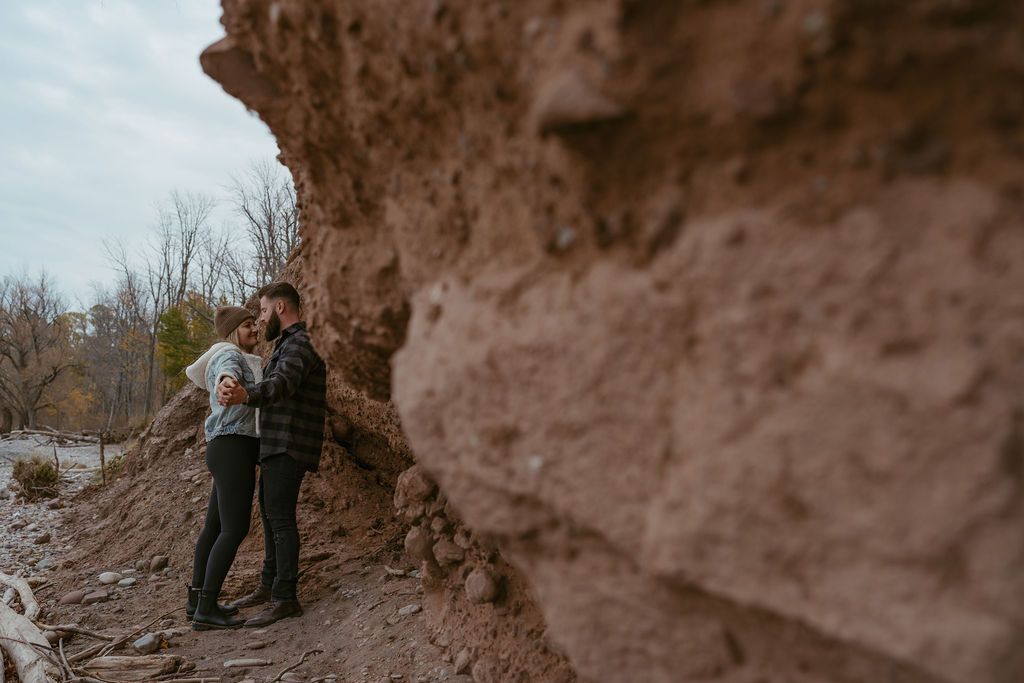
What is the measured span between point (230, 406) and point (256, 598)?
1165 millimetres

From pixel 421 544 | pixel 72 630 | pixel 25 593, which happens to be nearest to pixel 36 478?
pixel 25 593

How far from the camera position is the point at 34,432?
13.3 m

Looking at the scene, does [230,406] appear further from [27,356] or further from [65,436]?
[27,356]

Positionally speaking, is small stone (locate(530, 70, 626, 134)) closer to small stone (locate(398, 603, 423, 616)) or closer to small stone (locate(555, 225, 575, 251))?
small stone (locate(555, 225, 575, 251))

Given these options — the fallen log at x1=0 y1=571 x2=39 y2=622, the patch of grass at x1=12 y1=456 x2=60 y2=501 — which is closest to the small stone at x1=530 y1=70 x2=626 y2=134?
the fallen log at x1=0 y1=571 x2=39 y2=622

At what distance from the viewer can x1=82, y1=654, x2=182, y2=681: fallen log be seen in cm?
297

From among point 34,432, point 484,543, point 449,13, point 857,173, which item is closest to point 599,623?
point 857,173

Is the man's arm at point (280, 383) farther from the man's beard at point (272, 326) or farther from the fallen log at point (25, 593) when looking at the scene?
the fallen log at point (25, 593)

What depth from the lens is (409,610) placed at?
3133mm

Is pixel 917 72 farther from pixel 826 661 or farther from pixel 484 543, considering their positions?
pixel 484 543

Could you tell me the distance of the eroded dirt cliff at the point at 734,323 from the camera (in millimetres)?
765

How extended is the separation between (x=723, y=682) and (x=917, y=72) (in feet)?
3.02

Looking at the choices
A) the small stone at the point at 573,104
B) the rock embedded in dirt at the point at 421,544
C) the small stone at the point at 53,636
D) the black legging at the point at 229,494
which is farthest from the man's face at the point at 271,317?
the small stone at the point at 573,104

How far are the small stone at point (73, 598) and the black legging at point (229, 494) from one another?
1.11m
